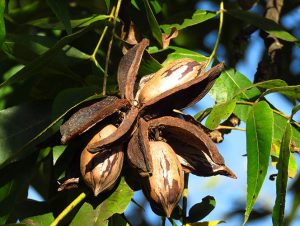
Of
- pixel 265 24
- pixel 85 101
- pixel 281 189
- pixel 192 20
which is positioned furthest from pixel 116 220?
pixel 265 24

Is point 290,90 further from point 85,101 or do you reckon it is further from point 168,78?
point 85,101

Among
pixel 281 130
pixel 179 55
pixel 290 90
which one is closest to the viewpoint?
pixel 290 90

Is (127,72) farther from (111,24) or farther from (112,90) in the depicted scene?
(111,24)

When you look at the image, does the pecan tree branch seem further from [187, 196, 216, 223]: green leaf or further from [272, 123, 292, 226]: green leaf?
[272, 123, 292, 226]: green leaf

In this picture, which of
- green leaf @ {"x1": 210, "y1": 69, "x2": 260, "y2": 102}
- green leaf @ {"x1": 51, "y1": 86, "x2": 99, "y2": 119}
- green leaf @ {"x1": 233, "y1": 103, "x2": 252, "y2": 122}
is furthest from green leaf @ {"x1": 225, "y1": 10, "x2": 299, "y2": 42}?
green leaf @ {"x1": 51, "y1": 86, "x2": 99, "y2": 119}

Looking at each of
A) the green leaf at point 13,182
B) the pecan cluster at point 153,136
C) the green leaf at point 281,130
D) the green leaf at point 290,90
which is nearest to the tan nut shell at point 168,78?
the pecan cluster at point 153,136

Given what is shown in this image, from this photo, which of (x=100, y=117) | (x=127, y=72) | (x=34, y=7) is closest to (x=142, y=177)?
(x=100, y=117)

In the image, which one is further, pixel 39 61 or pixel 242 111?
pixel 242 111
